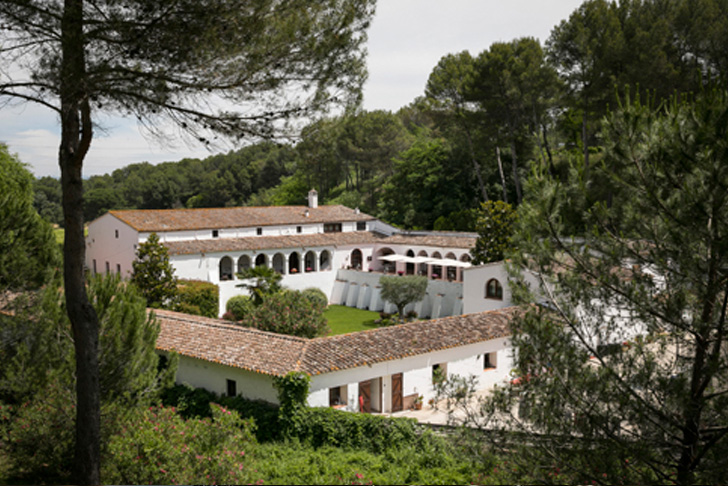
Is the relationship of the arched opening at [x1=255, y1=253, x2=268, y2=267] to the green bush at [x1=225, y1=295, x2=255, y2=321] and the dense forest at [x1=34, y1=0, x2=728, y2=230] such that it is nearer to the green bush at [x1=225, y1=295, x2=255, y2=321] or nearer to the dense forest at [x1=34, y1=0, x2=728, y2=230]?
the green bush at [x1=225, y1=295, x2=255, y2=321]

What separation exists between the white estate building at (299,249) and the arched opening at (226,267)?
0.14ft

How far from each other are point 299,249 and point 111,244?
1077 centimetres

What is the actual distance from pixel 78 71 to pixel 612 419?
27.9 feet

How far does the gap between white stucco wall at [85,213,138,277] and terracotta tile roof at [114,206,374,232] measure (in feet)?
2.03

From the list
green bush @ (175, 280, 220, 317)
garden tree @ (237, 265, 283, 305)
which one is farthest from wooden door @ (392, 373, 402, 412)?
green bush @ (175, 280, 220, 317)

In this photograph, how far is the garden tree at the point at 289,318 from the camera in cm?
1895

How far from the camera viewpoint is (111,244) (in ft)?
107

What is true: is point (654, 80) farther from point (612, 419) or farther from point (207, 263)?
point (207, 263)

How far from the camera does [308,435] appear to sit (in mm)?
13719

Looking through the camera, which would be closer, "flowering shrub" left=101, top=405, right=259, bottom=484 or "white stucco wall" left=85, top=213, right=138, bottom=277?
"flowering shrub" left=101, top=405, right=259, bottom=484

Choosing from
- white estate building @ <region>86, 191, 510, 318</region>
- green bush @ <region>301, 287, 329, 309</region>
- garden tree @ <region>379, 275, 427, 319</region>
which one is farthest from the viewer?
green bush @ <region>301, 287, 329, 309</region>

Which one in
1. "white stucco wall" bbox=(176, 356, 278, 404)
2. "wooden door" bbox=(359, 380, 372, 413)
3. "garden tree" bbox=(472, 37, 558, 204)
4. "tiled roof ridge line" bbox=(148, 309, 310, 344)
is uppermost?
"garden tree" bbox=(472, 37, 558, 204)

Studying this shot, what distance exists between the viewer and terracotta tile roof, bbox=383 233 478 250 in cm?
3418

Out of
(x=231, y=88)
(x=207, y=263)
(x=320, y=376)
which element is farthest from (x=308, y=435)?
(x=207, y=263)
